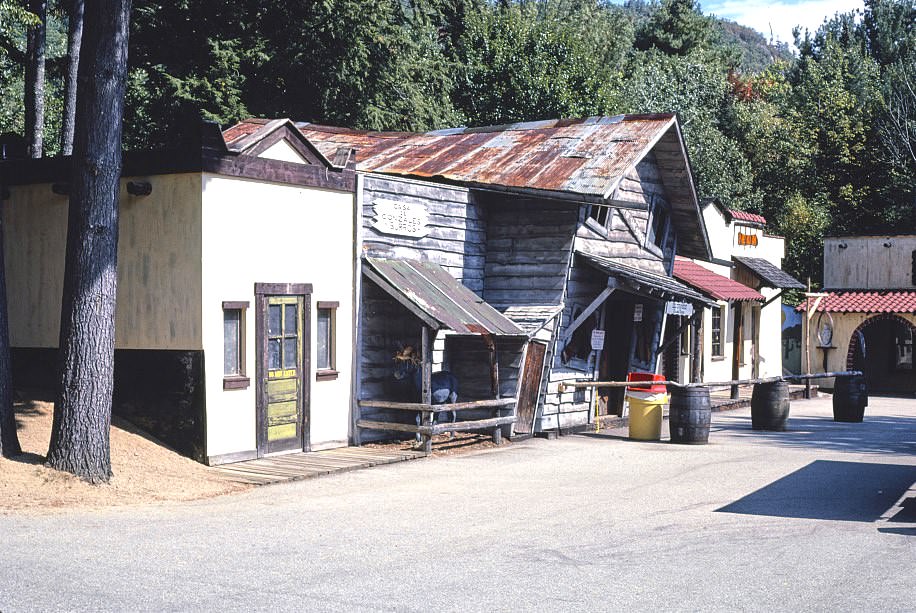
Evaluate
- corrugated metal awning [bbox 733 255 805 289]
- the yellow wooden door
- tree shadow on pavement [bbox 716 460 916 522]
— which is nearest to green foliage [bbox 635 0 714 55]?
corrugated metal awning [bbox 733 255 805 289]

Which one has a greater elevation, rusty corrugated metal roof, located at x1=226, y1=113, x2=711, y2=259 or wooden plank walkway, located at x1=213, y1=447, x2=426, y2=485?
rusty corrugated metal roof, located at x1=226, y1=113, x2=711, y2=259

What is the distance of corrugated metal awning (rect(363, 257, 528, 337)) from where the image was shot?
1570 cm

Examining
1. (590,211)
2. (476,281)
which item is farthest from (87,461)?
(590,211)

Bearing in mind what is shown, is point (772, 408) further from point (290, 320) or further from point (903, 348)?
point (903, 348)

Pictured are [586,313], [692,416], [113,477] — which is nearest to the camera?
[113,477]

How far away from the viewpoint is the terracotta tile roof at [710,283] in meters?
25.4

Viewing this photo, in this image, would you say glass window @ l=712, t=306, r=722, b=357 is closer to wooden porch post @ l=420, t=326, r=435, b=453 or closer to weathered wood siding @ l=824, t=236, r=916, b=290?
weathered wood siding @ l=824, t=236, r=916, b=290

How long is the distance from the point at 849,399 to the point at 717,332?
7507mm

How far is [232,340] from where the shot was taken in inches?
564

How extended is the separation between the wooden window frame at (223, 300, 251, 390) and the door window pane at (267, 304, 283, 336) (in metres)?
0.42

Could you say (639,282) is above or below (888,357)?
above

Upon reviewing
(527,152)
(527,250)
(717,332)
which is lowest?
(717,332)

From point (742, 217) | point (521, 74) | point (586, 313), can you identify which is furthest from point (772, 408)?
point (521, 74)

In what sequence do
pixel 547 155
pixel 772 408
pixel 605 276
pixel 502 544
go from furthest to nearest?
1. pixel 772 408
2. pixel 605 276
3. pixel 547 155
4. pixel 502 544
